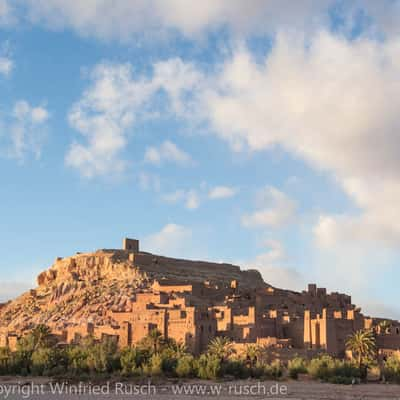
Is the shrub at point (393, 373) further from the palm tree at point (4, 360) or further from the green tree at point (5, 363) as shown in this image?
the palm tree at point (4, 360)

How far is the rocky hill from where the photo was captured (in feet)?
224

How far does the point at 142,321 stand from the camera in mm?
52500

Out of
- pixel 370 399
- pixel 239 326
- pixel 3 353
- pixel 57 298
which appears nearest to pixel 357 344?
pixel 239 326

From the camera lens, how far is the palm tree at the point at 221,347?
144 feet

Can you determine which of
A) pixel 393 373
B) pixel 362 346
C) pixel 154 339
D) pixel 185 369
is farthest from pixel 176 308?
pixel 393 373

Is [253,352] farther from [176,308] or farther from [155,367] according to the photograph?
[176,308]

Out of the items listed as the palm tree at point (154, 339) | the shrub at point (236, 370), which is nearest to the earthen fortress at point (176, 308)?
the palm tree at point (154, 339)

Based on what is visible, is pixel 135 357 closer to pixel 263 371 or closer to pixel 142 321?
pixel 263 371

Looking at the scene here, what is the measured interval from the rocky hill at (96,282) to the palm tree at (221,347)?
1700 cm

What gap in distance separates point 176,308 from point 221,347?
9845 millimetres

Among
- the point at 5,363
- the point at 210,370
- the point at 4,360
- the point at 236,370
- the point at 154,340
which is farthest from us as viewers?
the point at 154,340

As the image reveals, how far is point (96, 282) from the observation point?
77250mm

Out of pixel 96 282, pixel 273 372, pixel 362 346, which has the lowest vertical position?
pixel 273 372

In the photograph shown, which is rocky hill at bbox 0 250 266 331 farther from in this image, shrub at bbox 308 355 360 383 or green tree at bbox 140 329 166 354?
shrub at bbox 308 355 360 383
